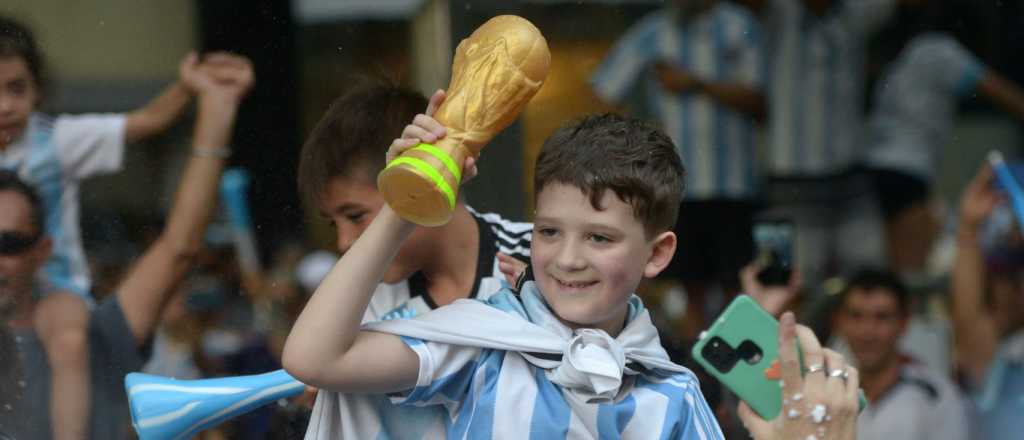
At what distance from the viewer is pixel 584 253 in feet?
5.59

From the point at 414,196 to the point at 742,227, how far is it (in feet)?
4.87

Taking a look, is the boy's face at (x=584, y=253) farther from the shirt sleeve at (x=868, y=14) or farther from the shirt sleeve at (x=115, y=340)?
the shirt sleeve at (x=868, y=14)

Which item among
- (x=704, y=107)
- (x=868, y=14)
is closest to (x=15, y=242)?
(x=704, y=107)

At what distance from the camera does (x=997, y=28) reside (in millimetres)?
4051

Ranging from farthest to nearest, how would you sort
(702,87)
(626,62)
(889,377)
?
(702,87)
(889,377)
(626,62)

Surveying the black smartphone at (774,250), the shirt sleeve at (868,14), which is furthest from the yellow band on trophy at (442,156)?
the shirt sleeve at (868,14)

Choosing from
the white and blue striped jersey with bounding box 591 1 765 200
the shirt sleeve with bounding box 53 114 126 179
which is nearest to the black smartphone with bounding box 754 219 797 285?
the white and blue striped jersey with bounding box 591 1 765 200

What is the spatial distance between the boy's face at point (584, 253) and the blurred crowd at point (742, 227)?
42 cm

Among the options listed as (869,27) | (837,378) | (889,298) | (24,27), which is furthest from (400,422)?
(869,27)

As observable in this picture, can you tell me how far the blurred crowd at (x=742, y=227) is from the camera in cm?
237

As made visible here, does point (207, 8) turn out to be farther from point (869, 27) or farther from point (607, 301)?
point (869, 27)

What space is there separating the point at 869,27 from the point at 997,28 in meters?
0.40

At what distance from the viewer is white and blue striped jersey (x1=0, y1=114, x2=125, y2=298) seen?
2.40 m

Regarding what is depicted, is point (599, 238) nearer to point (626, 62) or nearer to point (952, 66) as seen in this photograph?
point (626, 62)
